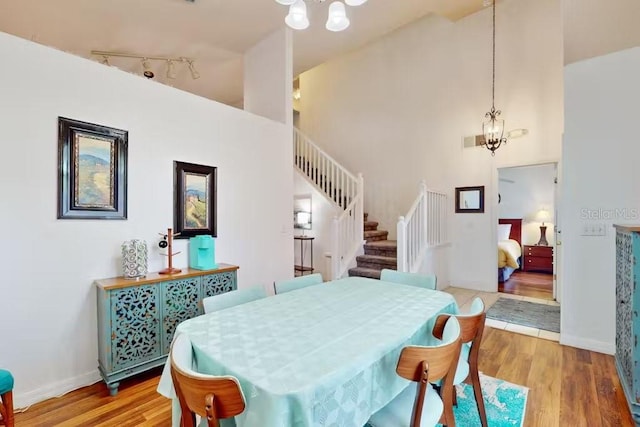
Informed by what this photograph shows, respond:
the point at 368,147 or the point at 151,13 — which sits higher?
the point at 151,13

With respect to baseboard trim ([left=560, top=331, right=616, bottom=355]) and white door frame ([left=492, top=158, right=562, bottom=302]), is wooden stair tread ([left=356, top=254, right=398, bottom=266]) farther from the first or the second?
baseboard trim ([left=560, top=331, right=616, bottom=355])

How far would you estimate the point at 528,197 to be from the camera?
7.28 metres

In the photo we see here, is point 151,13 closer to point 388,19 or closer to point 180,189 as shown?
point 180,189

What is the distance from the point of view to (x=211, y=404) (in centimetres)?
92

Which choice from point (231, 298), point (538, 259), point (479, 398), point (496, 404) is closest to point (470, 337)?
point (479, 398)

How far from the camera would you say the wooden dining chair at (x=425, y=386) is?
113 cm

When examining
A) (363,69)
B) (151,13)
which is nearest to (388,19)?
(363,69)

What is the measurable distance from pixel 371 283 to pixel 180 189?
198 cm

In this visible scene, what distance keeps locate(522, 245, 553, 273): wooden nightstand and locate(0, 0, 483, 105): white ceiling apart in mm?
4988

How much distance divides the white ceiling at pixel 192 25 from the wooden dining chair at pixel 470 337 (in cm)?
375

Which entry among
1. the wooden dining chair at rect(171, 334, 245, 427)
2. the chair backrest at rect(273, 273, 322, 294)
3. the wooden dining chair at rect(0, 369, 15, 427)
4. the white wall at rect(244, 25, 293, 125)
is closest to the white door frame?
the white wall at rect(244, 25, 293, 125)

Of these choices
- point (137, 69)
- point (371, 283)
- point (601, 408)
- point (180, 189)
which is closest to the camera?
point (601, 408)

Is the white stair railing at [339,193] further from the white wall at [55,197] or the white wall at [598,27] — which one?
the white wall at [598,27]

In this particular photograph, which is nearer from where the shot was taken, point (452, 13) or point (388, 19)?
point (388, 19)
